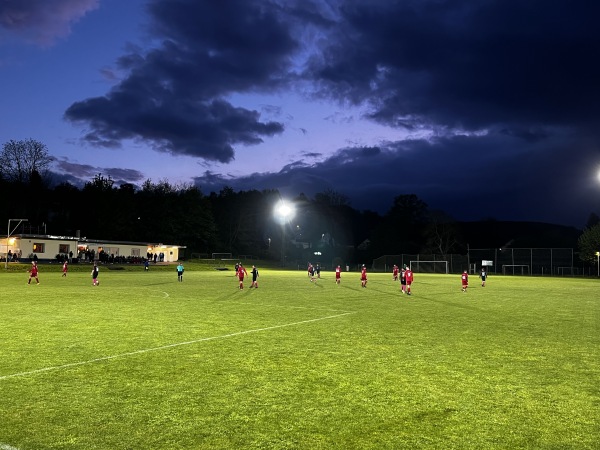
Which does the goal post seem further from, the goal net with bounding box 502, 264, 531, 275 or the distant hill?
the distant hill

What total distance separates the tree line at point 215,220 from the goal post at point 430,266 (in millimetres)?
18164

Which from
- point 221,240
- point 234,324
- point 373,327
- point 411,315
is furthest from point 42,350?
point 221,240

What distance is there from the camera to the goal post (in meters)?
79.8

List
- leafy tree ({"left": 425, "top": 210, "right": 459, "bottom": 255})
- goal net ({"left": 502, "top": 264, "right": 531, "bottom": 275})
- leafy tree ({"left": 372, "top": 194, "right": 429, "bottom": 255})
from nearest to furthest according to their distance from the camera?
goal net ({"left": 502, "top": 264, "right": 531, "bottom": 275})
leafy tree ({"left": 425, "top": 210, "right": 459, "bottom": 255})
leafy tree ({"left": 372, "top": 194, "right": 429, "bottom": 255})

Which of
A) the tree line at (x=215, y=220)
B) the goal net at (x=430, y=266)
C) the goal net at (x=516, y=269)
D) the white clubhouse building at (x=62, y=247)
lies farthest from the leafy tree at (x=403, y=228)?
the white clubhouse building at (x=62, y=247)

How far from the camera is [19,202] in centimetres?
9231

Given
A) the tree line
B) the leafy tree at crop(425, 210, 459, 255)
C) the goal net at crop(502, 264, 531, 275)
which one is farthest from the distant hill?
the goal net at crop(502, 264, 531, 275)

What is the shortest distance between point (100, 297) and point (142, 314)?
26.5 ft

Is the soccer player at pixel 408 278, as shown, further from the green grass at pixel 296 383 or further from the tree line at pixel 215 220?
the tree line at pixel 215 220

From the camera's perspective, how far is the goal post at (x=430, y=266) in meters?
79.8

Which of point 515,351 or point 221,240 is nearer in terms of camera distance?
point 515,351

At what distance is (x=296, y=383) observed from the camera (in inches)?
317

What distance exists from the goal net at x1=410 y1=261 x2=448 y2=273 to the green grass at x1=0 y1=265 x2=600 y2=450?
2591 inches

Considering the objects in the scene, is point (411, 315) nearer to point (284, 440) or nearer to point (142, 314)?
point (142, 314)
